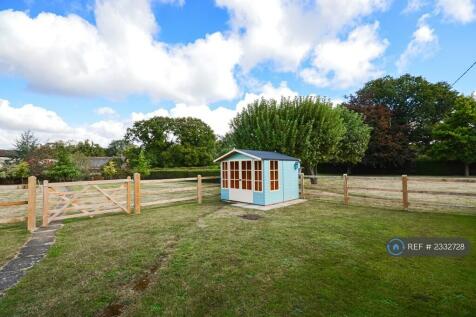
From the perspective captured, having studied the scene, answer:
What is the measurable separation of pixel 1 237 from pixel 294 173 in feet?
33.4

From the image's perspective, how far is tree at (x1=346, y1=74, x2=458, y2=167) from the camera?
2719cm

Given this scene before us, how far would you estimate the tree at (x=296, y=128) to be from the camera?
14.3 meters

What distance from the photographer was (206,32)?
39.6ft

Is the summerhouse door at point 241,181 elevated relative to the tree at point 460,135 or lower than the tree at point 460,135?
lower

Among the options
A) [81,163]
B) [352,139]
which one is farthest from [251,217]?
[81,163]

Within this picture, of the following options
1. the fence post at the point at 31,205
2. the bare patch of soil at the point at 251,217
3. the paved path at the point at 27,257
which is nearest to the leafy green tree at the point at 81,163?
the fence post at the point at 31,205

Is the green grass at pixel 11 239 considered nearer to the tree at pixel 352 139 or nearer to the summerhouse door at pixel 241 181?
the summerhouse door at pixel 241 181

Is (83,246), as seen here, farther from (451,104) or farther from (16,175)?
(451,104)

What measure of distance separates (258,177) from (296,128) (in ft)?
20.2

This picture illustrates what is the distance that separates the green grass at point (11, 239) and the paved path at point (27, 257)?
120 millimetres

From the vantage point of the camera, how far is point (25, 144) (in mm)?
29578

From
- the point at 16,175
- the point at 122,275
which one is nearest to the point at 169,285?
the point at 122,275

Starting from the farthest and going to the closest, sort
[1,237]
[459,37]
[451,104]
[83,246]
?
[451,104] → [459,37] → [1,237] → [83,246]

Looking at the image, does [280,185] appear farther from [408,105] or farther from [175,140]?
[175,140]
